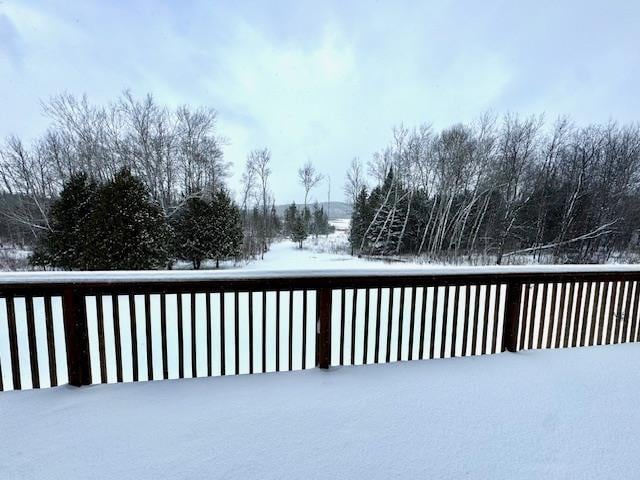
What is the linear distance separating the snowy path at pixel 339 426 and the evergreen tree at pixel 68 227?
41.4 feet

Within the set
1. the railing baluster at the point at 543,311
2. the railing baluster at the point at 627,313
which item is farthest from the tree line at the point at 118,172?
the railing baluster at the point at 627,313

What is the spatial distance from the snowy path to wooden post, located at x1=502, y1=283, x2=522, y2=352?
364mm

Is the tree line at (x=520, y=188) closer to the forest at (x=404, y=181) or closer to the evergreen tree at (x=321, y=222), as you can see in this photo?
the forest at (x=404, y=181)

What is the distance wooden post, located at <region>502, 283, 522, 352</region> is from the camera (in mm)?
2562

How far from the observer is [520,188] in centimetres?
1808

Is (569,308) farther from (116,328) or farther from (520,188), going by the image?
(520,188)

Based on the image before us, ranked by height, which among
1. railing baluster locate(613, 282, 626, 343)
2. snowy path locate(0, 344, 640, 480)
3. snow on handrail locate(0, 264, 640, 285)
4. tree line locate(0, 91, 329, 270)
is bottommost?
snowy path locate(0, 344, 640, 480)

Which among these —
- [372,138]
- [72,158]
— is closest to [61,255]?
[72,158]

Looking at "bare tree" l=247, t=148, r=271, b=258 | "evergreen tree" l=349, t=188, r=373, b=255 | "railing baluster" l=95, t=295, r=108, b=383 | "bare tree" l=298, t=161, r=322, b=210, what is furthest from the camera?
"bare tree" l=298, t=161, r=322, b=210

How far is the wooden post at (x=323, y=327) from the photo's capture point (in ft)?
7.26

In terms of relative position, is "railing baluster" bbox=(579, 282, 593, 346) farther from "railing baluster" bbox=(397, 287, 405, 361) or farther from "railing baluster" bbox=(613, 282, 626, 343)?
"railing baluster" bbox=(397, 287, 405, 361)

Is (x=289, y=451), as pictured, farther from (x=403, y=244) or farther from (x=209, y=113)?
(x=403, y=244)

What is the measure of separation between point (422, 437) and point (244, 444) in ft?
3.03

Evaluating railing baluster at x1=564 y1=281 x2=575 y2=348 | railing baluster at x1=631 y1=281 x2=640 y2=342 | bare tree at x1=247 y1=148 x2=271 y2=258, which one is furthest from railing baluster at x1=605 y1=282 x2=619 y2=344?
bare tree at x1=247 y1=148 x2=271 y2=258
